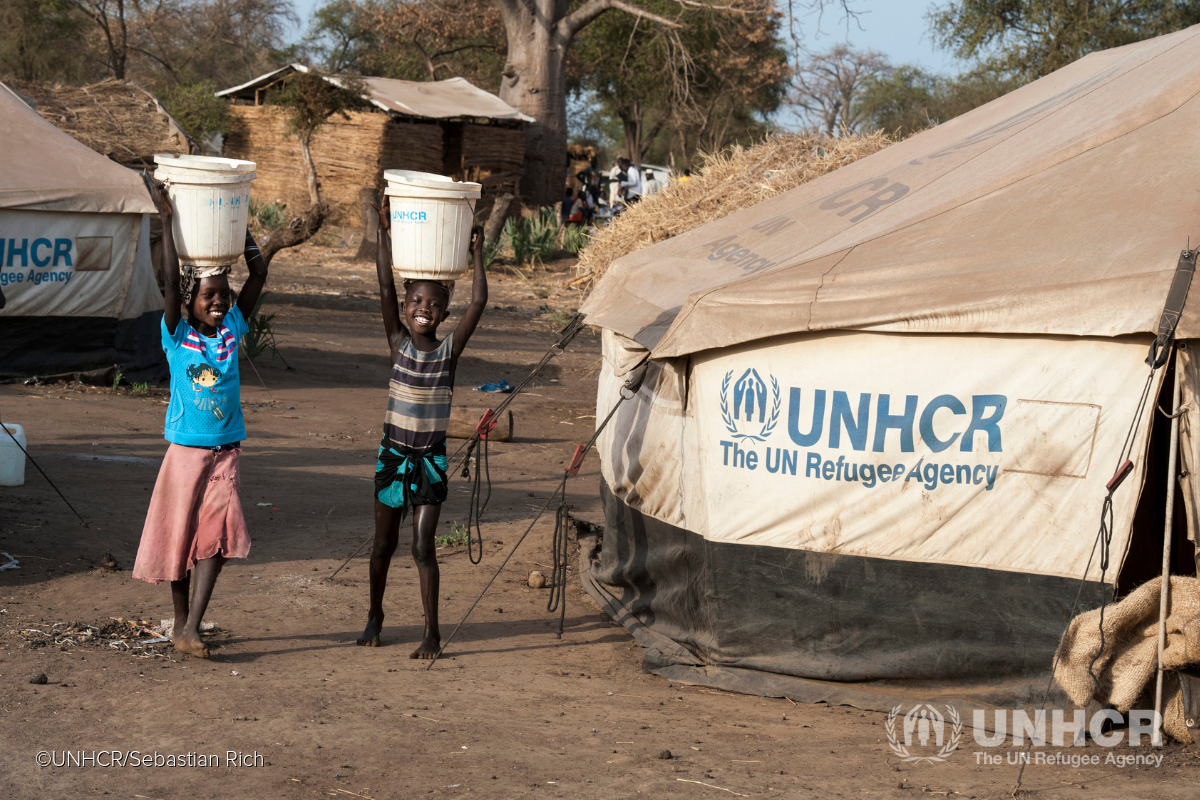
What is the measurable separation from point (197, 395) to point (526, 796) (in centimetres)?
194

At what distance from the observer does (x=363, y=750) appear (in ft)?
11.3

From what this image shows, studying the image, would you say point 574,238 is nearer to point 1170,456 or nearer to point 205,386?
point 205,386

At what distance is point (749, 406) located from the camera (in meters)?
4.18

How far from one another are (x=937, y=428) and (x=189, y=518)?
263cm

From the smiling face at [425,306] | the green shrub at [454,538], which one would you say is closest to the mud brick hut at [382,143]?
the green shrub at [454,538]

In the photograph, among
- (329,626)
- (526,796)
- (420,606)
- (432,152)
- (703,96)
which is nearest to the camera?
(526,796)

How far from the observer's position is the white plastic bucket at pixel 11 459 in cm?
609

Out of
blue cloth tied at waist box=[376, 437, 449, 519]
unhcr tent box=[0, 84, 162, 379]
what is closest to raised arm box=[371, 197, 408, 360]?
blue cloth tied at waist box=[376, 437, 449, 519]

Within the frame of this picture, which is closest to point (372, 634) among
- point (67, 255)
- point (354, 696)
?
point (354, 696)

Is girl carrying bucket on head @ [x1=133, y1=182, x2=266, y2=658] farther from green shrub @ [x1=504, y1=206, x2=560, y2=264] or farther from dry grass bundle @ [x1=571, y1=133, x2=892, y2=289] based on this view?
green shrub @ [x1=504, y1=206, x2=560, y2=264]

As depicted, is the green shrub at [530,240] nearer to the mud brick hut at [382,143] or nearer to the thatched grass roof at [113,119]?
the mud brick hut at [382,143]

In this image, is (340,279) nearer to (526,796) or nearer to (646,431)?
(646,431)

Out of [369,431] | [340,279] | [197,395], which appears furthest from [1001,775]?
[340,279]

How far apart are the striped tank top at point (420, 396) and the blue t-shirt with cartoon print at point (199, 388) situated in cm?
57
